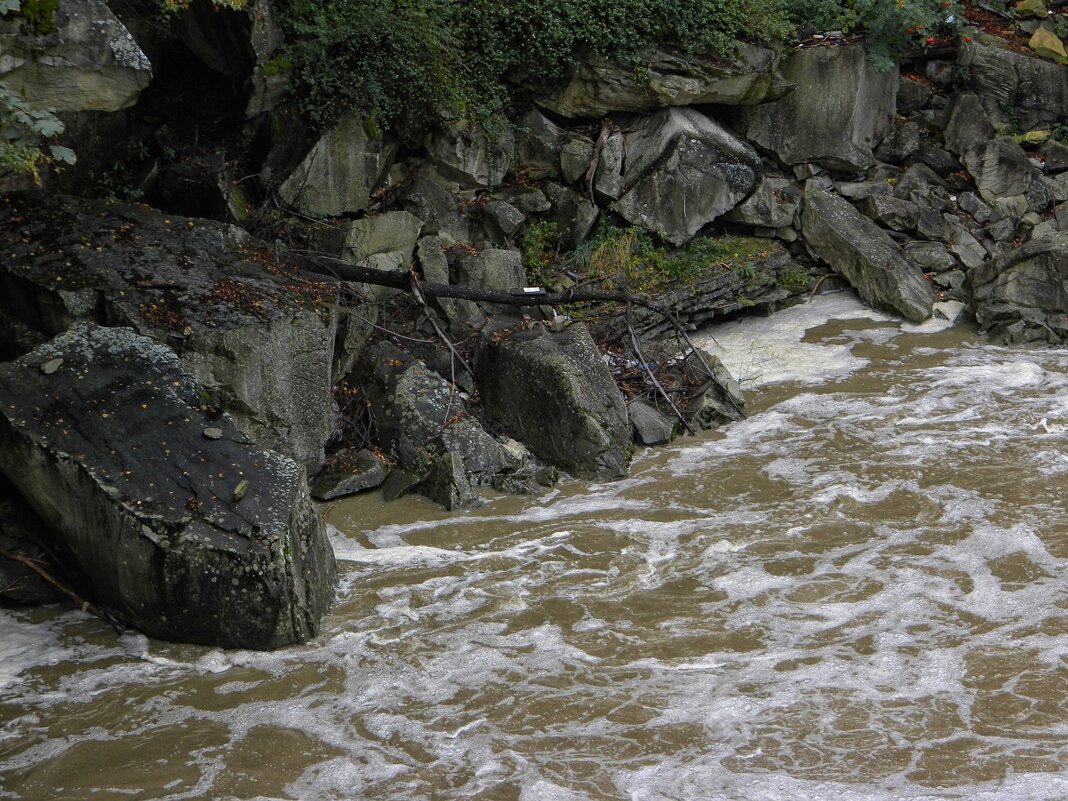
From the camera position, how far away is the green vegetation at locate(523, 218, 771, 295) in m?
11.6

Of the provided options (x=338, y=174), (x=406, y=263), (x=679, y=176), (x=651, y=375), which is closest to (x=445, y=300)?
(x=406, y=263)

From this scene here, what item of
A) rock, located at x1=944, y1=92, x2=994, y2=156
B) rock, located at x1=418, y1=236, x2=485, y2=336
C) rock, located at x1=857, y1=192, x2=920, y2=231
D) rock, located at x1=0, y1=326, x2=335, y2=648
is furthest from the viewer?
rock, located at x1=944, y1=92, x2=994, y2=156

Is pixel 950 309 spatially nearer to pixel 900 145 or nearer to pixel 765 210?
pixel 765 210

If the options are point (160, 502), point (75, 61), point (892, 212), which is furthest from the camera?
point (892, 212)

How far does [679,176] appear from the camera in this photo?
40.0ft

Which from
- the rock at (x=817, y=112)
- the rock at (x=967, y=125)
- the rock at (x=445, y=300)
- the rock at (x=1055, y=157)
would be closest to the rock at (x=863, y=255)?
the rock at (x=817, y=112)

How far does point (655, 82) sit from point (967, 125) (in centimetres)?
467

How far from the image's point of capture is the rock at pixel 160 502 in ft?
18.9

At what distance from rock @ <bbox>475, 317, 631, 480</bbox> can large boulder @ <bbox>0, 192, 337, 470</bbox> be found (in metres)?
1.60

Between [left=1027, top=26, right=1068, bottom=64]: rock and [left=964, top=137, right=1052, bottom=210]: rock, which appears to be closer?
[left=964, top=137, right=1052, bottom=210]: rock

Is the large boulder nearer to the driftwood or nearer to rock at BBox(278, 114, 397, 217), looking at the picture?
the driftwood

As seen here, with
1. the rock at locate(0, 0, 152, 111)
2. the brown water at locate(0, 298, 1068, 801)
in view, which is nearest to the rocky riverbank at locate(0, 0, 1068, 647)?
the rock at locate(0, 0, 152, 111)

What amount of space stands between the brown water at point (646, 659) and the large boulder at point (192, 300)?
923 millimetres

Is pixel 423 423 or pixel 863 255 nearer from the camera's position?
pixel 423 423
